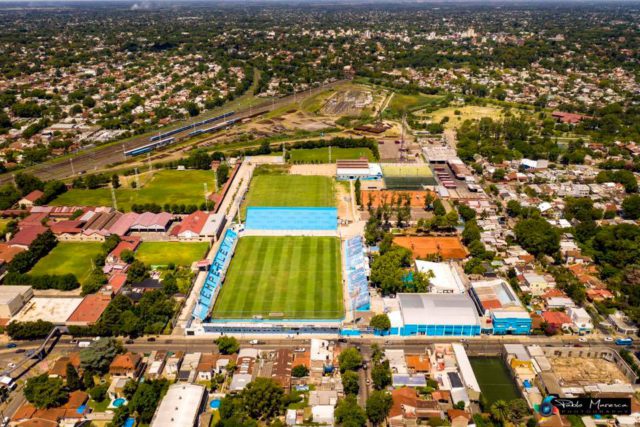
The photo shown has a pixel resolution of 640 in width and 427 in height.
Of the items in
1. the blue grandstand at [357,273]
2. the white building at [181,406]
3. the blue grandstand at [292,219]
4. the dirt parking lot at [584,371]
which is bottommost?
the dirt parking lot at [584,371]

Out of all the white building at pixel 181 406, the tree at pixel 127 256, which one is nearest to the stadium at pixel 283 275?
the white building at pixel 181 406

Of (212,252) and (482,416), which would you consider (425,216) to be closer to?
(212,252)

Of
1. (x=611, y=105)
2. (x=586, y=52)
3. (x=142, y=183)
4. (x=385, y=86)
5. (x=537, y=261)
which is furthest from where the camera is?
(x=586, y=52)

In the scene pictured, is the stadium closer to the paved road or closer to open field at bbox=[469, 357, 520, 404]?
open field at bbox=[469, 357, 520, 404]

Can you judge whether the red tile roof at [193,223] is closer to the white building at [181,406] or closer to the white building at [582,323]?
the white building at [181,406]

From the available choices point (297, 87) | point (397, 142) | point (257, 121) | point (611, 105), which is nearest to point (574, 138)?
point (611, 105)

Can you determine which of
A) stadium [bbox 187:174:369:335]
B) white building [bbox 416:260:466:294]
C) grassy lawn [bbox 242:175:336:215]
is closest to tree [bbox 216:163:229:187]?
grassy lawn [bbox 242:175:336:215]

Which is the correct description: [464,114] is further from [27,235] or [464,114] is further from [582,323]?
[27,235]
